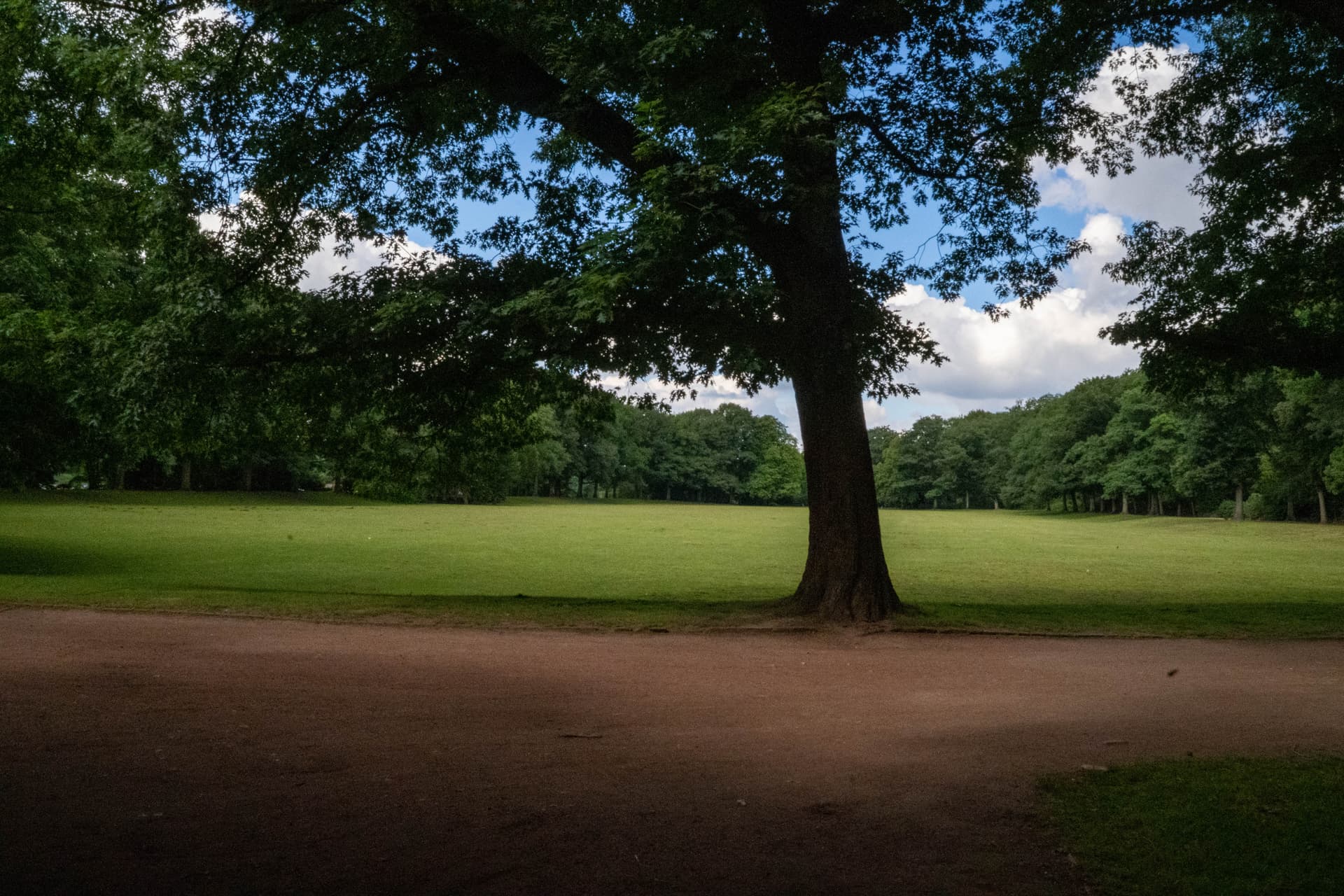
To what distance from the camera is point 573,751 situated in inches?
258

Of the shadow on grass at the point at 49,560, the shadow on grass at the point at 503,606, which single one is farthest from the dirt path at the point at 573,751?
the shadow on grass at the point at 49,560

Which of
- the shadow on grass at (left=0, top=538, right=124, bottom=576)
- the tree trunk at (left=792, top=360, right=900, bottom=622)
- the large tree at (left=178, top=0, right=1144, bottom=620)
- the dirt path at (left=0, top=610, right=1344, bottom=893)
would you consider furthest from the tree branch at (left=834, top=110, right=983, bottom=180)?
the shadow on grass at (left=0, top=538, right=124, bottom=576)

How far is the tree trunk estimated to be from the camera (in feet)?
45.3

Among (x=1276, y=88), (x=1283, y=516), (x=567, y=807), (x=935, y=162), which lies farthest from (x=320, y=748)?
(x=1283, y=516)

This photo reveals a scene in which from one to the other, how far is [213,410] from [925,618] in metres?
11.6

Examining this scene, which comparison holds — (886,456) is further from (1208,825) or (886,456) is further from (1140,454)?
(1208,825)

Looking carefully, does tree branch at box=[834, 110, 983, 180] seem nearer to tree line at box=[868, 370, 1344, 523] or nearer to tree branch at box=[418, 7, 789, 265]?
tree branch at box=[418, 7, 789, 265]

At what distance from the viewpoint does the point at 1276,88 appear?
52.1ft

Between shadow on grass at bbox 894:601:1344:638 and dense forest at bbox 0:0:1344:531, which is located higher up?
dense forest at bbox 0:0:1344:531

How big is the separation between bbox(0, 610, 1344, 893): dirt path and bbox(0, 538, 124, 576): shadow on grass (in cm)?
1017

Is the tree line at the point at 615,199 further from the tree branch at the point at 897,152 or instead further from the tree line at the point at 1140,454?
the tree line at the point at 1140,454

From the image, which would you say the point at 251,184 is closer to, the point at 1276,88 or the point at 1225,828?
the point at 1225,828

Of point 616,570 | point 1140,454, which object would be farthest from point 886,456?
point 616,570

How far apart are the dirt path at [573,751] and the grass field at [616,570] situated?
89.6 inches
